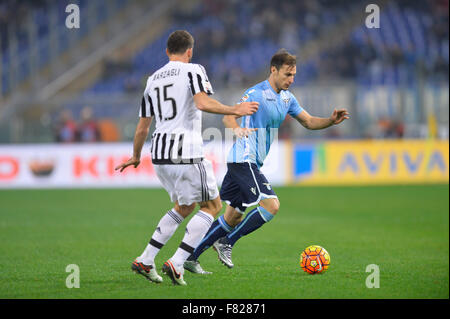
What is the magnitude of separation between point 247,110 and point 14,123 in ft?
49.3

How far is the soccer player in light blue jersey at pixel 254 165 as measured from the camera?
7.21 m

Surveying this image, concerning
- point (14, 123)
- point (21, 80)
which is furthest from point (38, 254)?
point (21, 80)

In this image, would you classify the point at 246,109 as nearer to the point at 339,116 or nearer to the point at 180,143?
the point at 180,143

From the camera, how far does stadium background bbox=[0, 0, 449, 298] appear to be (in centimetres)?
1934

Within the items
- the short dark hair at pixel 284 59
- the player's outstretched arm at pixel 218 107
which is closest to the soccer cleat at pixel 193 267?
the player's outstretched arm at pixel 218 107

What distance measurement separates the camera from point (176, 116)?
6.25m

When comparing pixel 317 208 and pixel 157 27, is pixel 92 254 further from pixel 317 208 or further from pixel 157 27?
pixel 157 27

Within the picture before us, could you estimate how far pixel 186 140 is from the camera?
6250 mm

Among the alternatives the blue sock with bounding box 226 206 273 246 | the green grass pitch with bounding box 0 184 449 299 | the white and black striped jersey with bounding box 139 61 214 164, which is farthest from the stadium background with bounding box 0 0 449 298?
the white and black striped jersey with bounding box 139 61 214 164

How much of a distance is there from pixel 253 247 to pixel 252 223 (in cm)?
186

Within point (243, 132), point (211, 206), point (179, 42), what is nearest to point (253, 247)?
point (211, 206)

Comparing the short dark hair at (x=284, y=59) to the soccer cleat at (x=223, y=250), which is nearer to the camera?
the short dark hair at (x=284, y=59)

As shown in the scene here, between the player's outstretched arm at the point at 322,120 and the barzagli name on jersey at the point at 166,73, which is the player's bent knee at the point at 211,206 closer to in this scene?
the barzagli name on jersey at the point at 166,73
